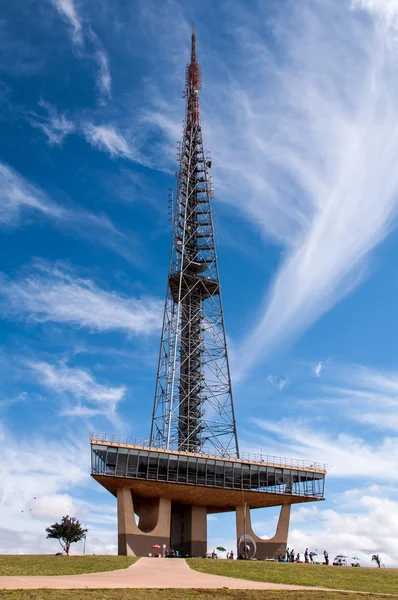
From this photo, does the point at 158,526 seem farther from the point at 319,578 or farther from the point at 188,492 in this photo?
the point at 319,578

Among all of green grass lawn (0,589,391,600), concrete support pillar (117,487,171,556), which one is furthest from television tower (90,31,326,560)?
green grass lawn (0,589,391,600)

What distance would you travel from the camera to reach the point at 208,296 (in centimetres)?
9544

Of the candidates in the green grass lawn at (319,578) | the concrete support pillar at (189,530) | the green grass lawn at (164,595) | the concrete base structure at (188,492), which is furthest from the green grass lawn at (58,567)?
the concrete support pillar at (189,530)

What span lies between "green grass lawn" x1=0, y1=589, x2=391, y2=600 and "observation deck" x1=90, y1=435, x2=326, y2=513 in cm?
4403

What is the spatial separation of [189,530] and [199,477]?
1103 cm

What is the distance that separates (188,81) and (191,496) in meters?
72.9

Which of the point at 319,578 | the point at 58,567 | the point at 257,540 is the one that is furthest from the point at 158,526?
the point at 319,578

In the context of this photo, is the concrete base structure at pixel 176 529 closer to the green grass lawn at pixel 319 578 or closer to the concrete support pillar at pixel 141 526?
the concrete support pillar at pixel 141 526

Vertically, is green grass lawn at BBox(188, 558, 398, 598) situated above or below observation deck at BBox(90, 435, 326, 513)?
below

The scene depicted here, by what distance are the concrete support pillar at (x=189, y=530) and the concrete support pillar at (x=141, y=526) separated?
6308 millimetres

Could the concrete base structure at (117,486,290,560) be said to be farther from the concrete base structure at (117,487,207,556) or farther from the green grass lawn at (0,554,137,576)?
the green grass lawn at (0,554,137,576)

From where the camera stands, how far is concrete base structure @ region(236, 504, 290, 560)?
242ft

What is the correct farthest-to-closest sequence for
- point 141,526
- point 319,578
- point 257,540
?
1. point 257,540
2. point 141,526
3. point 319,578

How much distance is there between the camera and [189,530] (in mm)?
76812
